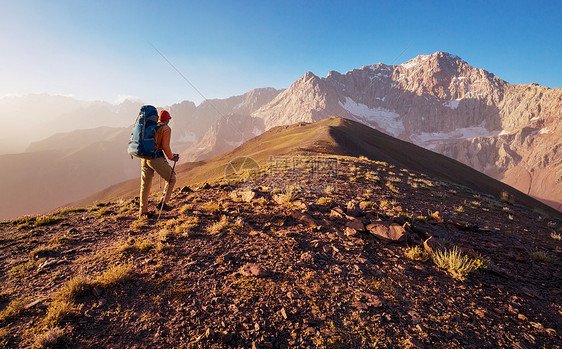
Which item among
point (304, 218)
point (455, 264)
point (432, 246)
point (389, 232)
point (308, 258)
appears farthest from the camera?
point (304, 218)

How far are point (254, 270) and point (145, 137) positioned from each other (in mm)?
5005

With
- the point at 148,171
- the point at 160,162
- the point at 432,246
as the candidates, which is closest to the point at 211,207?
the point at 160,162

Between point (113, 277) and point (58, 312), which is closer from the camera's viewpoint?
point (58, 312)

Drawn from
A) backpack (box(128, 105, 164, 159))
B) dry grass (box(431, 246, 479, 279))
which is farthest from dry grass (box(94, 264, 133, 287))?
dry grass (box(431, 246, 479, 279))

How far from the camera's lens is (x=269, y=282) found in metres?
3.98

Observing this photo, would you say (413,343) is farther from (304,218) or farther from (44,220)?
(44,220)

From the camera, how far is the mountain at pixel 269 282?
3.00m

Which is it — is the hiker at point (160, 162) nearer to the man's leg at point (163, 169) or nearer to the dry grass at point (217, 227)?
the man's leg at point (163, 169)

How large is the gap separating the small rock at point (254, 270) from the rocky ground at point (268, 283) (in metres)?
0.03

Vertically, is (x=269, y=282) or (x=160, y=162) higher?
(x=160, y=162)

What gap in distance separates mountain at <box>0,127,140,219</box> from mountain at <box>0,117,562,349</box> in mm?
132419

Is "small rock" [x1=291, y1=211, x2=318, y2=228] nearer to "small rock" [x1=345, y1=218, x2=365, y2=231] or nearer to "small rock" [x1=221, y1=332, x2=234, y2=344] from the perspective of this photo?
"small rock" [x1=345, y1=218, x2=365, y2=231]

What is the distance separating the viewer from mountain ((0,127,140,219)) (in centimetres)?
10575

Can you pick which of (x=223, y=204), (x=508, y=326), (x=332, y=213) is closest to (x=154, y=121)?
(x=223, y=204)
